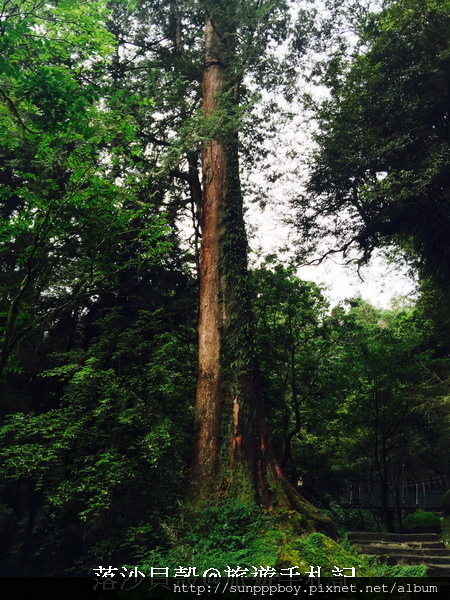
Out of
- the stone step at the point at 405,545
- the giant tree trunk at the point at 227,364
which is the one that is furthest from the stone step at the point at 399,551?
the giant tree trunk at the point at 227,364

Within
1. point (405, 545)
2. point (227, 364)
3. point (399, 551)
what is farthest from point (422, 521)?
point (227, 364)

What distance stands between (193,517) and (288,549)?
2.12 m

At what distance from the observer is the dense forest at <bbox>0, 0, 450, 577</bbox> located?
6629mm

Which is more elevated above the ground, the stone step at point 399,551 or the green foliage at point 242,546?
the green foliage at point 242,546

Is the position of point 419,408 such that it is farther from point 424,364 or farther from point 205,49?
point 205,49

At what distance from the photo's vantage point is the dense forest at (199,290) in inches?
261

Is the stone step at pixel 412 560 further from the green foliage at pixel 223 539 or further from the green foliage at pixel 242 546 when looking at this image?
the green foliage at pixel 223 539

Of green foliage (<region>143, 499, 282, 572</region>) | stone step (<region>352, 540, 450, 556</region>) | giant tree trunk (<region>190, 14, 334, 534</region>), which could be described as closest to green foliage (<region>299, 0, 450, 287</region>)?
giant tree trunk (<region>190, 14, 334, 534</region>)

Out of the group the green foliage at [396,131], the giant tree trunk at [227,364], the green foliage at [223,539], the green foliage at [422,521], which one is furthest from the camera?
the green foliage at [422,521]

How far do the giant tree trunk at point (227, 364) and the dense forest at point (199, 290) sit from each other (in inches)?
1.6

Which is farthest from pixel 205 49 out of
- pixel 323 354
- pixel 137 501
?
pixel 137 501

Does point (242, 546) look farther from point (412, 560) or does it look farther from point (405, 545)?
point (405, 545)

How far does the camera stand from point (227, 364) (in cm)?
797

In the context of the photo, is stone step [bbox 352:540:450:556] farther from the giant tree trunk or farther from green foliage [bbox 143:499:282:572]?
green foliage [bbox 143:499:282:572]
